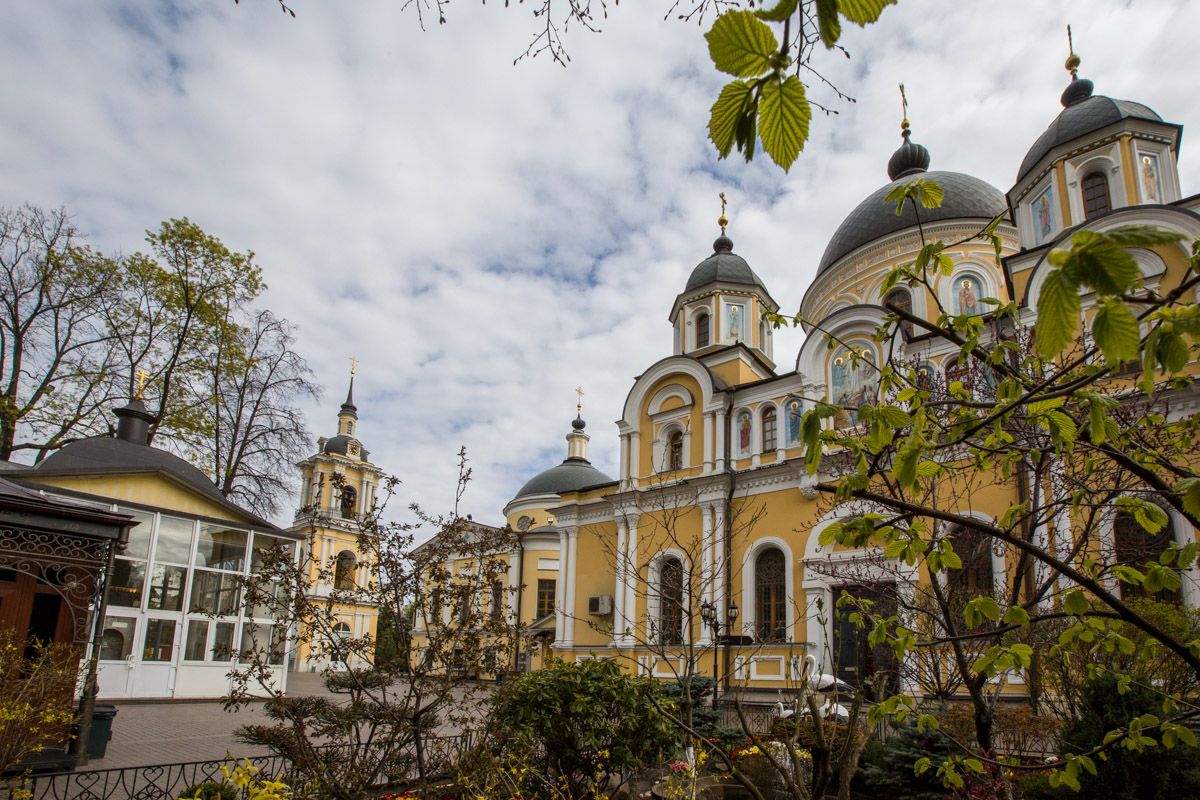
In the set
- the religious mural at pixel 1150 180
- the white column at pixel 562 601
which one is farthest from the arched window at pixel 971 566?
the white column at pixel 562 601

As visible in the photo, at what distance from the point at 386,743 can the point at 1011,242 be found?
22.3 m

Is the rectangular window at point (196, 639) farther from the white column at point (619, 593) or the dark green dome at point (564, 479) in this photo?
the dark green dome at point (564, 479)

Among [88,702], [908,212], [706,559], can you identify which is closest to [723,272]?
[908,212]

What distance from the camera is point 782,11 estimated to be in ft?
4.55

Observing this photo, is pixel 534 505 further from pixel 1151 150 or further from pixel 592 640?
pixel 1151 150

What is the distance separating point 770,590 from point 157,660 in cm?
1366

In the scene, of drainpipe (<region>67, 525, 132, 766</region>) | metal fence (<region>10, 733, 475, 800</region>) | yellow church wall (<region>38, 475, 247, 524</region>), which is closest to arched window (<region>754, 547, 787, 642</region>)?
metal fence (<region>10, 733, 475, 800</region>)

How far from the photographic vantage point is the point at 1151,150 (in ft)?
54.4

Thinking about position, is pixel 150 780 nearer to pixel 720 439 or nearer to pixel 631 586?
pixel 631 586

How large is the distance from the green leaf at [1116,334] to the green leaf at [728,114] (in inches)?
32.0

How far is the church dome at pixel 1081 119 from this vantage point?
16750 millimetres

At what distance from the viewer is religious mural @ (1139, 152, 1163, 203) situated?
16.2 metres

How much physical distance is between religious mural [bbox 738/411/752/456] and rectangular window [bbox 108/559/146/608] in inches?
559

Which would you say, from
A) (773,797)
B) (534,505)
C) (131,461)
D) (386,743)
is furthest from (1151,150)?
(534,505)
